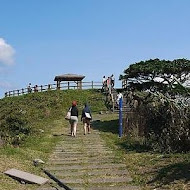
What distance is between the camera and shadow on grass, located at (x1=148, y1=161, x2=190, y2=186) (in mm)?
7220

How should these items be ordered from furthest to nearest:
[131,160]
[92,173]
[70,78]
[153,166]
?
[70,78]
[131,160]
[153,166]
[92,173]

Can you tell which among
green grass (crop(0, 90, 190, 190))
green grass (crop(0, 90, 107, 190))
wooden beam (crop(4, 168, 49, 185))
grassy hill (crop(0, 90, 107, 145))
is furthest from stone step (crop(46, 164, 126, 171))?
grassy hill (crop(0, 90, 107, 145))

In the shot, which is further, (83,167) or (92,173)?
(83,167)

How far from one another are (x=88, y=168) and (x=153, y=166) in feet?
5.23

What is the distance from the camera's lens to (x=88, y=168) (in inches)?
353

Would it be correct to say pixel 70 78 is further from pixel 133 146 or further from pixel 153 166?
pixel 153 166

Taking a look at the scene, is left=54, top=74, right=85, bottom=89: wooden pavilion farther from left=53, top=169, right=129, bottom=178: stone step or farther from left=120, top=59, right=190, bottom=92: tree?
left=53, top=169, right=129, bottom=178: stone step

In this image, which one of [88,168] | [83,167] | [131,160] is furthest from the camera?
[131,160]

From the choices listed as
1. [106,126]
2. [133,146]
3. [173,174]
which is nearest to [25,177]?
[173,174]

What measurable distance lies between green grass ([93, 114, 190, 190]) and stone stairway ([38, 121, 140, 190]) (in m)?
0.24

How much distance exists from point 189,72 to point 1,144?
32.3 feet

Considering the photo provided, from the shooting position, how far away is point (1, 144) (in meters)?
10.9

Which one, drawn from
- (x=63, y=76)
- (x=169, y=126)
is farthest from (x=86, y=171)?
(x=63, y=76)

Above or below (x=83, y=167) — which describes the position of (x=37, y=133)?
above
